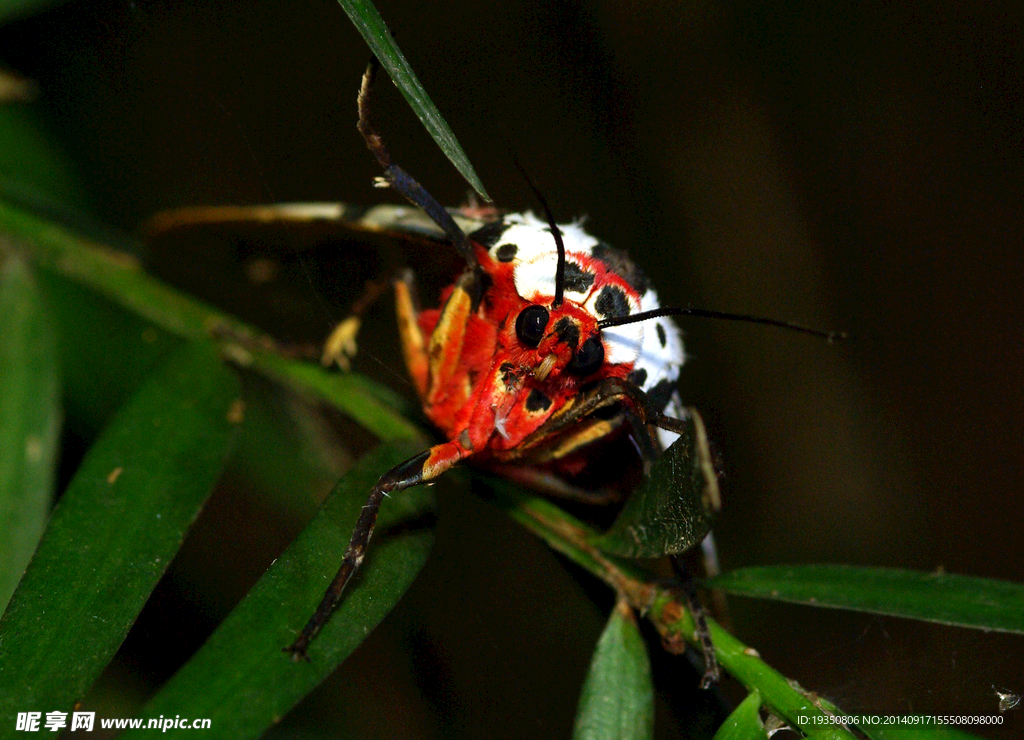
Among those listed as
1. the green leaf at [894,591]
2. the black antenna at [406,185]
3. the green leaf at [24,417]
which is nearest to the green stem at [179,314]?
the green leaf at [24,417]

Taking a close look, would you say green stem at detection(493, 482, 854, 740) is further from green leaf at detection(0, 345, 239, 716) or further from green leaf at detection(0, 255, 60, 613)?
green leaf at detection(0, 255, 60, 613)

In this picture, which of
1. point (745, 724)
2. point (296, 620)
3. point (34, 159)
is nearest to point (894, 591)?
point (745, 724)

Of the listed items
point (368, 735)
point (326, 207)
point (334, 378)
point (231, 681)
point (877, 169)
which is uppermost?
point (877, 169)

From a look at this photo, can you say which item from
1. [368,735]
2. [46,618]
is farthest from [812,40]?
[46,618]

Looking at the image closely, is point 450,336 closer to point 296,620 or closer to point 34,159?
point 296,620

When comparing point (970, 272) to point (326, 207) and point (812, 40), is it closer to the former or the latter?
point (812, 40)

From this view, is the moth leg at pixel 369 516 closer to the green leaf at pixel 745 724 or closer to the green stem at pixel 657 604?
the green stem at pixel 657 604
